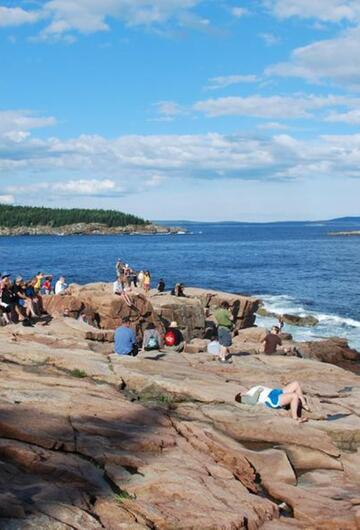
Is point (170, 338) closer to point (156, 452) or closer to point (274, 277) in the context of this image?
point (156, 452)

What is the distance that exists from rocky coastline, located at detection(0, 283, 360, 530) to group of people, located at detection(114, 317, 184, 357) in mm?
696

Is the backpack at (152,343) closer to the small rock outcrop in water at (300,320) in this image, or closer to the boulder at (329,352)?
the boulder at (329,352)

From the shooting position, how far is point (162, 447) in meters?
11.3

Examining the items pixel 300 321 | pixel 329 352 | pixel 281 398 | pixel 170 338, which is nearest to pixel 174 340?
pixel 170 338

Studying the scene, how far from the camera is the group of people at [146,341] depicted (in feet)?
61.4

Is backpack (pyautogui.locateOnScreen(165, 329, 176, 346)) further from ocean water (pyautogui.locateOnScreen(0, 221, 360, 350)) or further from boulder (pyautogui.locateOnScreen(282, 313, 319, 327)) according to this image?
boulder (pyautogui.locateOnScreen(282, 313, 319, 327))

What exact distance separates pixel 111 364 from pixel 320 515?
8310 mm

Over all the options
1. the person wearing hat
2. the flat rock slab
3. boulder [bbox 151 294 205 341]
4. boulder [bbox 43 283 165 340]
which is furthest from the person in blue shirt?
boulder [bbox 151 294 205 341]

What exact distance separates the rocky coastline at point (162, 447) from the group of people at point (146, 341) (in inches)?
27.4

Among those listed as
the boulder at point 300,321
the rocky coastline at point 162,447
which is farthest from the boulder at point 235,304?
the rocky coastline at point 162,447

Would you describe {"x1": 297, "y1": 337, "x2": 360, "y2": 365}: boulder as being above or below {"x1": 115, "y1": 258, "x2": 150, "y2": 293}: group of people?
below

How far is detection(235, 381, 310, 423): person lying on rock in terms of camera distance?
13.9 meters

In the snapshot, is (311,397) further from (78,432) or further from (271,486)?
(78,432)

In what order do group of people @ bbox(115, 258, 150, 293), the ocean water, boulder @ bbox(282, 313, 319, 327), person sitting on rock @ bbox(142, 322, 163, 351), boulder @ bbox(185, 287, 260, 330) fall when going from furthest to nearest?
the ocean water < boulder @ bbox(282, 313, 319, 327) < group of people @ bbox(115, 258, 150, 293) < boulder @ bbox(185, 287, 260, 330) < person sitting on rock @ bbox(142, 322, 163, 351)
